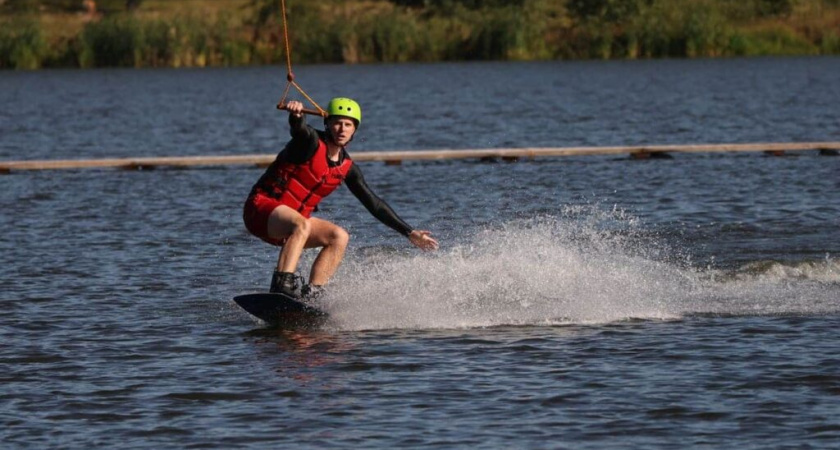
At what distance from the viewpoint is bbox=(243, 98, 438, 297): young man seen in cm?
1236

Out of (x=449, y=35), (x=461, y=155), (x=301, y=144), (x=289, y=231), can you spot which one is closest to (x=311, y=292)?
(x=289, y=231)

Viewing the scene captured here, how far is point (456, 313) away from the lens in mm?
12961

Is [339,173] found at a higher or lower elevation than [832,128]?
higher

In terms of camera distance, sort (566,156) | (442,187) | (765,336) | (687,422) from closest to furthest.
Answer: (687,422) → (765,336) → (442,187) → (566,156)

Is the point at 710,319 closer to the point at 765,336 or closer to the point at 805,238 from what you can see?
the point at 765,336

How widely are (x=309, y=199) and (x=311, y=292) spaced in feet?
2.39

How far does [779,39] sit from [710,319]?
198 ft

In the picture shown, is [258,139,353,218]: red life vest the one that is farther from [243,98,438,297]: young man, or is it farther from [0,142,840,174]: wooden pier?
[0,142,840,174]: wooden pier

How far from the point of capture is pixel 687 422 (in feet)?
31.1

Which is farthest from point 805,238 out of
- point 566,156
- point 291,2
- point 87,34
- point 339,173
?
point 291,2

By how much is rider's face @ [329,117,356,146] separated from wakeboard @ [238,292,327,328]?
1266 mm

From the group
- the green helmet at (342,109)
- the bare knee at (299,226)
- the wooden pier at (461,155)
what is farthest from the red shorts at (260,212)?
the wooden pier at (461,155)

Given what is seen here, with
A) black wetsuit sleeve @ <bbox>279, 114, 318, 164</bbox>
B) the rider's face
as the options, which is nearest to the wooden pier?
black wetsuit sleeve @ <bbox>279, 114, 318, 164</bbox>

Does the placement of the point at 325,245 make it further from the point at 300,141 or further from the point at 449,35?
the point at 449,35
